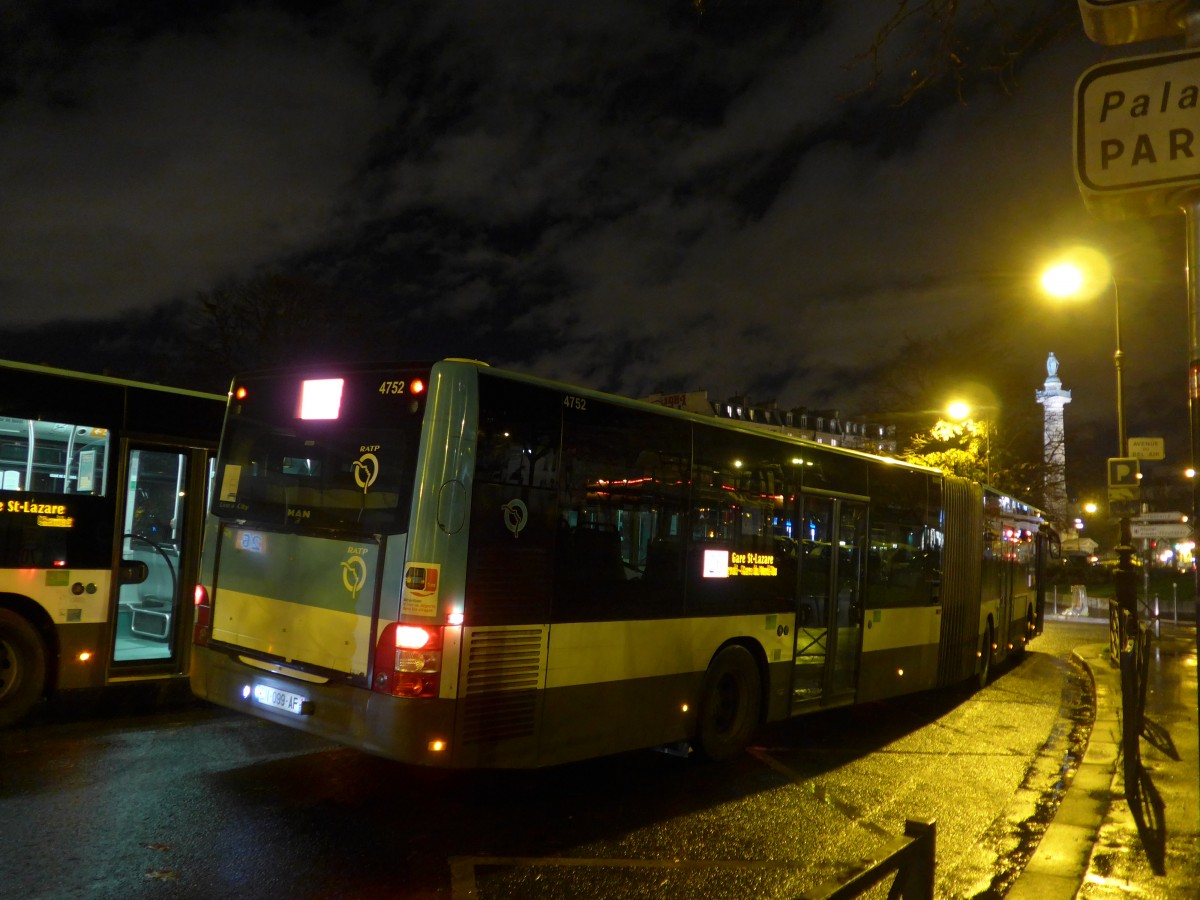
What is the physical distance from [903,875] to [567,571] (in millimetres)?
4184

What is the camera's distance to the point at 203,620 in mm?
7723

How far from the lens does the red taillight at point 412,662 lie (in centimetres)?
614

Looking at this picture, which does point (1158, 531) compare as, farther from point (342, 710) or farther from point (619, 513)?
point (342, 710)

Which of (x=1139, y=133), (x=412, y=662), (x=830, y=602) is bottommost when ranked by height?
(x=412, y=662)

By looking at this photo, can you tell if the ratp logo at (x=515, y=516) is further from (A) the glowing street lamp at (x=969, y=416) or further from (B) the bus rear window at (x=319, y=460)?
(A) the glowing street lamp at (x=969, y=416)

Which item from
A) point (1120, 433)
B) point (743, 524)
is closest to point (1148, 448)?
point (1120, 433)

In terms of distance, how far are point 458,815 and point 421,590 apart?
1.74m

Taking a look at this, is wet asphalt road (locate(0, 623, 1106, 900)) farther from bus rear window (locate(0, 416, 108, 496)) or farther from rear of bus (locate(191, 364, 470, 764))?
bus rear window (locate(0, 416, 108, 496))

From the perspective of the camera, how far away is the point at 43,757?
7.54 metres

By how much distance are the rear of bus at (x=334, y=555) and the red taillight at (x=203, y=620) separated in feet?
0.04

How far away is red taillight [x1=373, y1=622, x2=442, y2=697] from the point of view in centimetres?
614

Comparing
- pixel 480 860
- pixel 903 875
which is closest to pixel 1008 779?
pixel 480 860

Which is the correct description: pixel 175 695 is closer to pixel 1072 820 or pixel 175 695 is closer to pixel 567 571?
pixel 567 571

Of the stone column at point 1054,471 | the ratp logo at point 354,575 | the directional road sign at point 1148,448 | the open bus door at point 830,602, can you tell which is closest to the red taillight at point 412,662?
the ratp logo at point 354,575
